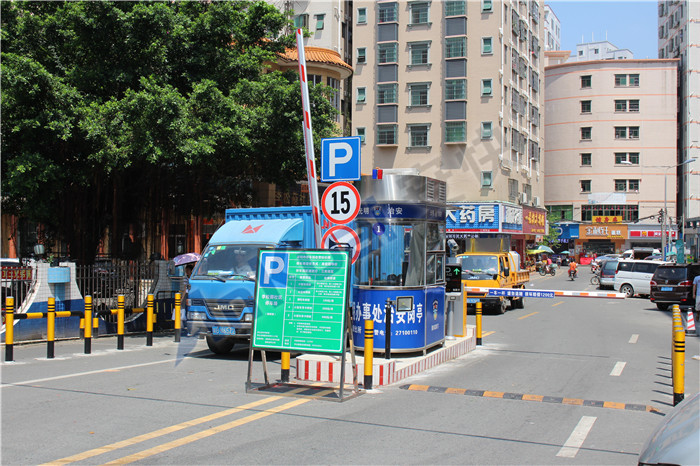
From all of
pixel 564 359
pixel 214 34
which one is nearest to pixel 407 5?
pixel 214 34

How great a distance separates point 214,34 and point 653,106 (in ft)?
230

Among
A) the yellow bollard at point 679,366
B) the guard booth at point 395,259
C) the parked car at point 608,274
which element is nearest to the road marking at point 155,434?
the guard booth at point 395,259

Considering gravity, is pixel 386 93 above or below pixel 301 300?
above

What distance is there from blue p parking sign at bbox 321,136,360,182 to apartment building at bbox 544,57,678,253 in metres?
72.8

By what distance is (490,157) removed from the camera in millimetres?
49844

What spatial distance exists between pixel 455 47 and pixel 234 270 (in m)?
41.1

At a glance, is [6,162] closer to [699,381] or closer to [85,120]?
[85,120]

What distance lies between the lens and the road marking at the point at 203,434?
6301 millimetres

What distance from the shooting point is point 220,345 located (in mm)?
13492

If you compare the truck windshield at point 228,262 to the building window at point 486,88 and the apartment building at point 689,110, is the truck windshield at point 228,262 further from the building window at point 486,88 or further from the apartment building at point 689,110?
the apartment building at point 689,110

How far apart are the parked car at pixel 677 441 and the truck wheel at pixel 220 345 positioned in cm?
977

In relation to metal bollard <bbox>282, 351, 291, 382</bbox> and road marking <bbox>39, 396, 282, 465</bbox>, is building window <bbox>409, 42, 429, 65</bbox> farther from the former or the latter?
road marking <bbox>39, 396, 282, 465</bbox>

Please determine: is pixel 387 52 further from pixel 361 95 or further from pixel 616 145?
pixel 616 145

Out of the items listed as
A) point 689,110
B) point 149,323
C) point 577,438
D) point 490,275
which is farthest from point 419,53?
point 577,438
